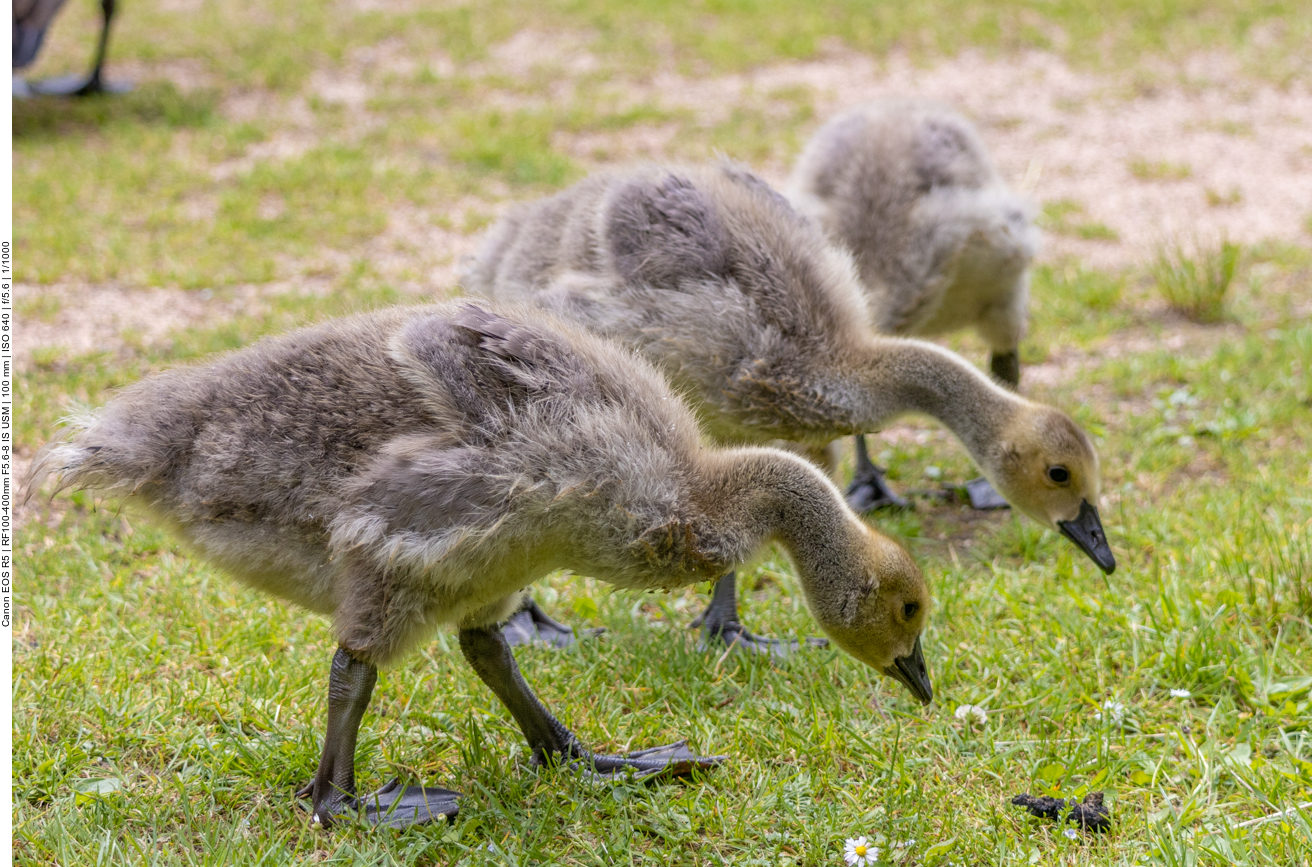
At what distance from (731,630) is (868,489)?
1.49 m

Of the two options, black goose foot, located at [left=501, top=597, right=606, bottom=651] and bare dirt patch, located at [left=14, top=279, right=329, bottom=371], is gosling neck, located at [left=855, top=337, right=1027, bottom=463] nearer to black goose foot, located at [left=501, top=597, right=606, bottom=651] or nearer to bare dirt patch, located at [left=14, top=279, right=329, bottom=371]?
black goose foot, located at [left=501, top=597, right=606, bottom=651]

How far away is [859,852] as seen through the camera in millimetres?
3107

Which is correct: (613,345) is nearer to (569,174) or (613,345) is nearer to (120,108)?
(569,174)

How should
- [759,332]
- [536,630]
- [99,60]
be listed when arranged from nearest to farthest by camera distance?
1. [759,332]
2. [536,630]
3. [99,60]

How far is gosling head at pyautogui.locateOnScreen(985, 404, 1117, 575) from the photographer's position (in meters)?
4.32

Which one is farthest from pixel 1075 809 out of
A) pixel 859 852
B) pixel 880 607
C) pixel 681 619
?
pixel 681 619

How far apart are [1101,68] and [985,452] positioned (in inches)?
315

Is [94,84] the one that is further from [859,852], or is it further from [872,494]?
[859,852]

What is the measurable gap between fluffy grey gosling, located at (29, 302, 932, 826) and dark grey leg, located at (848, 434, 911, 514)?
1990 millimetres

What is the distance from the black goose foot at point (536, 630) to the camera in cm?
422

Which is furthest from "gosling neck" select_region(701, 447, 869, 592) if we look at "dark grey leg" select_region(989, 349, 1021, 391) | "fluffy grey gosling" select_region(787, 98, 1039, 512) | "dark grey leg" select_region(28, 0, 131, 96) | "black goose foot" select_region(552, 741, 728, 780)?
"dark grey leg" select_region(28, 0, 131, 96)

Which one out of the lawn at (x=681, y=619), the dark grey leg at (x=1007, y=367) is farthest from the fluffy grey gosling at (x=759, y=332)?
the dark grey leg at (x=1007, y=367)

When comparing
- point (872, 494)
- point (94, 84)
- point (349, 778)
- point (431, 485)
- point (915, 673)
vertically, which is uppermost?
point (431, 485)

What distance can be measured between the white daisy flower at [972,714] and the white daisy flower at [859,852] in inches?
26.4
